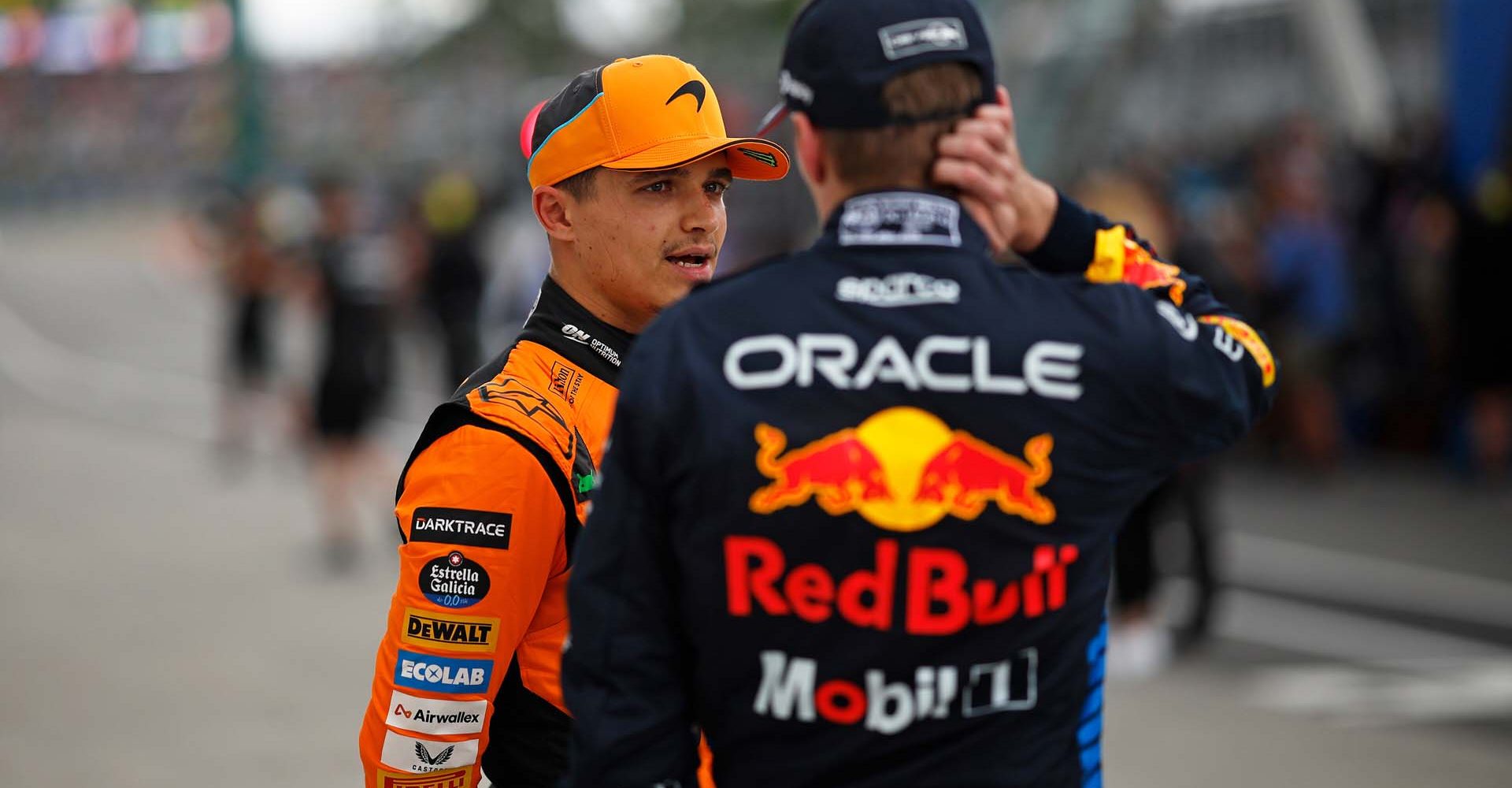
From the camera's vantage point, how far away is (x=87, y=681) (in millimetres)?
7086

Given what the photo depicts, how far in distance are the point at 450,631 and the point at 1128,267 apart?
1.07m

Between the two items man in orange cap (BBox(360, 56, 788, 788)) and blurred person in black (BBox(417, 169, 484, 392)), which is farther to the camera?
blurred person in black (BBox(417, 169, 484, 392))

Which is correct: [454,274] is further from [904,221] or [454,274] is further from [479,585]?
[904,221]

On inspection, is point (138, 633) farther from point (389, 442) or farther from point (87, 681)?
point (389, 442)

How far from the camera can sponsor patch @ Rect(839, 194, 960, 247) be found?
A: 1761mm

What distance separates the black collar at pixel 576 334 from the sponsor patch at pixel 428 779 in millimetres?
646

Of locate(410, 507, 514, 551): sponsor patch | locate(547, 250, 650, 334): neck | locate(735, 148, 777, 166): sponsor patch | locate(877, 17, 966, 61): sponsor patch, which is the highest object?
locate(877, 17, 966, 61): sponsor patch

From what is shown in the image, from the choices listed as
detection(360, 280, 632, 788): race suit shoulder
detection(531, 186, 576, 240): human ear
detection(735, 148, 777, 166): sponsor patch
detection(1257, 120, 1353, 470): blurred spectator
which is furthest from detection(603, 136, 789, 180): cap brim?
detection(1257, 120, 1353, 470): blurred spectator

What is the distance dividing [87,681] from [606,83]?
578cm

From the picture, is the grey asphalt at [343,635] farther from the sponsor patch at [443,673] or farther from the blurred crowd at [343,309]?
the sponsor patch at [443,673]

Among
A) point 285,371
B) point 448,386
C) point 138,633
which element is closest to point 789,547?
point 138,633

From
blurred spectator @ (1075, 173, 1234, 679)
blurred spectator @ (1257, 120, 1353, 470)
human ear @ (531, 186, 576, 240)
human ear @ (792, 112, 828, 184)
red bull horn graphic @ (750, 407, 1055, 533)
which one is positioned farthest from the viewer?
blurred spectator @ (1257, 120, 1353, 470)

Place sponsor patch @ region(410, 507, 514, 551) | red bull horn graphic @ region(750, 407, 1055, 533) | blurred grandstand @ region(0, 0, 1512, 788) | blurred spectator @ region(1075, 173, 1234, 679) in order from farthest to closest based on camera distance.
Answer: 1. blurred spectator @ region(1075, 173, 1234, 679)
2. blurred grandstand @ region(0, 0, 1512, 788)
3. sponsor patch @ region(410, 507, 514, 551)
4. red bull horn graphic @ region(750, 407, 1055, 533)

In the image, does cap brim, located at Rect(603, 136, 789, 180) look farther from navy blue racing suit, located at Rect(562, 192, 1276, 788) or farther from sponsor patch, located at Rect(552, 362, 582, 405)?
navy blue racing suit, located at Rect(562, 192, 1276, 788)
